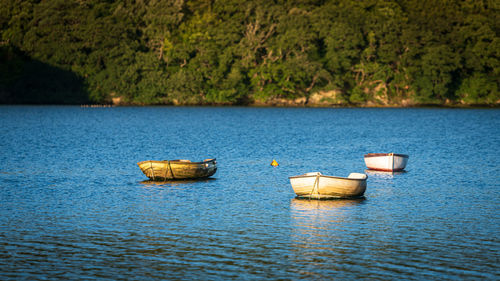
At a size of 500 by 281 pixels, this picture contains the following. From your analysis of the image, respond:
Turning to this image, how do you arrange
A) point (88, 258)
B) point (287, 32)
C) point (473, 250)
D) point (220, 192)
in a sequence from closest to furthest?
point (88, 258)
point (473, 250)
point (220, 192)
point (287, 32)

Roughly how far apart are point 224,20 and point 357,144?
308 feet

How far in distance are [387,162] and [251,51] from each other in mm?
103405

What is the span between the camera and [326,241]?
21344mm

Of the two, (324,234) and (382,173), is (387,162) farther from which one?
(324,234)

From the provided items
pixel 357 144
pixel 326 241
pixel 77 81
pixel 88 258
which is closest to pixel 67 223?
pixel 88 258

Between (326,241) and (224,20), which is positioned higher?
(224,20)

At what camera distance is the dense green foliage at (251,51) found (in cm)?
13750

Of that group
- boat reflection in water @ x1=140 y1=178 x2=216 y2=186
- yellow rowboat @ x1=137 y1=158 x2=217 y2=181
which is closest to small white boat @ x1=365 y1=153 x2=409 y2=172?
boat reflection in water @ x1=140 y1=178 x2=216 y2=186

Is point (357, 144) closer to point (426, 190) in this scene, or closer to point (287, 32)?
point (426, 190)

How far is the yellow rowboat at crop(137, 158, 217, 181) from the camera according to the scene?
34.8 m

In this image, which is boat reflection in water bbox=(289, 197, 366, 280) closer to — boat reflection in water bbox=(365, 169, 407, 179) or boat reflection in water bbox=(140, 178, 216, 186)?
boat reflection in water bbox=(140, 178, 216, 186)

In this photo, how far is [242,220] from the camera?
24.7 m

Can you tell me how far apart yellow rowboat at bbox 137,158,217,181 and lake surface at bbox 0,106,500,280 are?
3.04 feet

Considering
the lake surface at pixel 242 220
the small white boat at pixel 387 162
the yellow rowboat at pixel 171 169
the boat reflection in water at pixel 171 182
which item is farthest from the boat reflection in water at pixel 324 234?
the small white boat at pixel 387 162
